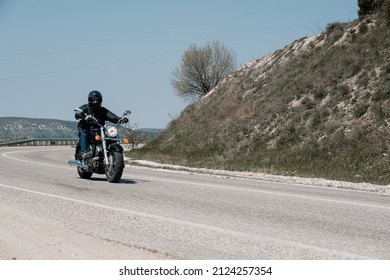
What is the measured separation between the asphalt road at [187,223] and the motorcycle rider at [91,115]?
5.18ft

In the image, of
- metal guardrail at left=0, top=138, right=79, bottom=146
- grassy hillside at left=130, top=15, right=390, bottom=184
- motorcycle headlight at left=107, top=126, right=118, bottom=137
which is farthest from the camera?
metal guardrail at left=0, top=138, right=79, bottom=146

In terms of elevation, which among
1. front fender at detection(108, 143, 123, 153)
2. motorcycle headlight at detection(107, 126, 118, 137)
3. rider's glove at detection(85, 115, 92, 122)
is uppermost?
rider's glove at detection(85, 115, 92, 122)

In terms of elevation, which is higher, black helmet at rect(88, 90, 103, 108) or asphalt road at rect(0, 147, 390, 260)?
black helmet at rect(88, 90, 103, 108)

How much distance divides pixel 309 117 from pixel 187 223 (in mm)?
19736

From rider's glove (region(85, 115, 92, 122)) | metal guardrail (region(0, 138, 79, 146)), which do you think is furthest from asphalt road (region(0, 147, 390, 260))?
metal guardrail (region(0, 138, 79, 146))

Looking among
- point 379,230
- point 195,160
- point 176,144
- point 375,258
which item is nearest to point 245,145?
point 195,160

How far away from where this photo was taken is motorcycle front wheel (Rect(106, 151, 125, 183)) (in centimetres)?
1372

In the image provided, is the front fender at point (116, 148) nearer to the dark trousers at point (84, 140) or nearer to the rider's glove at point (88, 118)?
the rider's glove at point (88, 118)

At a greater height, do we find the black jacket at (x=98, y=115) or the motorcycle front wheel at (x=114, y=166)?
the black jacket at (x=98, y=115)

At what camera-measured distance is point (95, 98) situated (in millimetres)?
14336

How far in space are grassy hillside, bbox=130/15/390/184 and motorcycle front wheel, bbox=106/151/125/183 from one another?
7867 millimetres

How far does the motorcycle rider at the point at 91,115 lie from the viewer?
47.0 feet

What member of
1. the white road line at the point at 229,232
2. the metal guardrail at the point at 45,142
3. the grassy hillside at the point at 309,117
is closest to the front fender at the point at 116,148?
the white road line at the point at 229,232

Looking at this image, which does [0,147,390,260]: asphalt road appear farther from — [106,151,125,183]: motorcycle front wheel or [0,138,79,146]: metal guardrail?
[0,138,79,146]: metal guardrail
